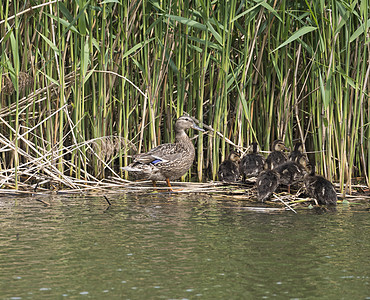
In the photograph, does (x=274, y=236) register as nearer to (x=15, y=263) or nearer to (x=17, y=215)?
(x=15, y=263)

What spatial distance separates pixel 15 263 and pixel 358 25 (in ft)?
15.0

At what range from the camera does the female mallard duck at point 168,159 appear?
741 centimetres

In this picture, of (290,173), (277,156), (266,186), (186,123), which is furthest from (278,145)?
(266,186)

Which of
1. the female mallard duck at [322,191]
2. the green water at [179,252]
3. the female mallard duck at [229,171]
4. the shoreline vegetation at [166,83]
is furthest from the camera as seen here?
the female mallard duck at [229,171]

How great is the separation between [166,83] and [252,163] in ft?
4.62

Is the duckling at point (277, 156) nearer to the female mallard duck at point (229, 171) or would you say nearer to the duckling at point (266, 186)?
the female mallard duck at point (229, 171)

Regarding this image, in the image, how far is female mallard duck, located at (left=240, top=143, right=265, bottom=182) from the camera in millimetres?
7324

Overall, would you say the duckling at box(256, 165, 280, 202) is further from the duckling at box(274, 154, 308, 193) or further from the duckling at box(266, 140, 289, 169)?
the duckling at box(266, 140, 289, 169)

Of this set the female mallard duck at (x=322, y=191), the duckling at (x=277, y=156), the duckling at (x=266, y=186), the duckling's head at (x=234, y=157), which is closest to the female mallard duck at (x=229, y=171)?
the duckling's head at (x=234, y=157)

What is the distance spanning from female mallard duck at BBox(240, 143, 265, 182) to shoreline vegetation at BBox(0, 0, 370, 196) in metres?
0.32

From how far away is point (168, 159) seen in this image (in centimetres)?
735

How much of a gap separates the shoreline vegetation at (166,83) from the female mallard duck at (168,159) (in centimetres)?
19

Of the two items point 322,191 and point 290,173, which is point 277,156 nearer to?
point 290,173

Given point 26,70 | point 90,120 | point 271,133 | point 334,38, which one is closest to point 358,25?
point 334,38
